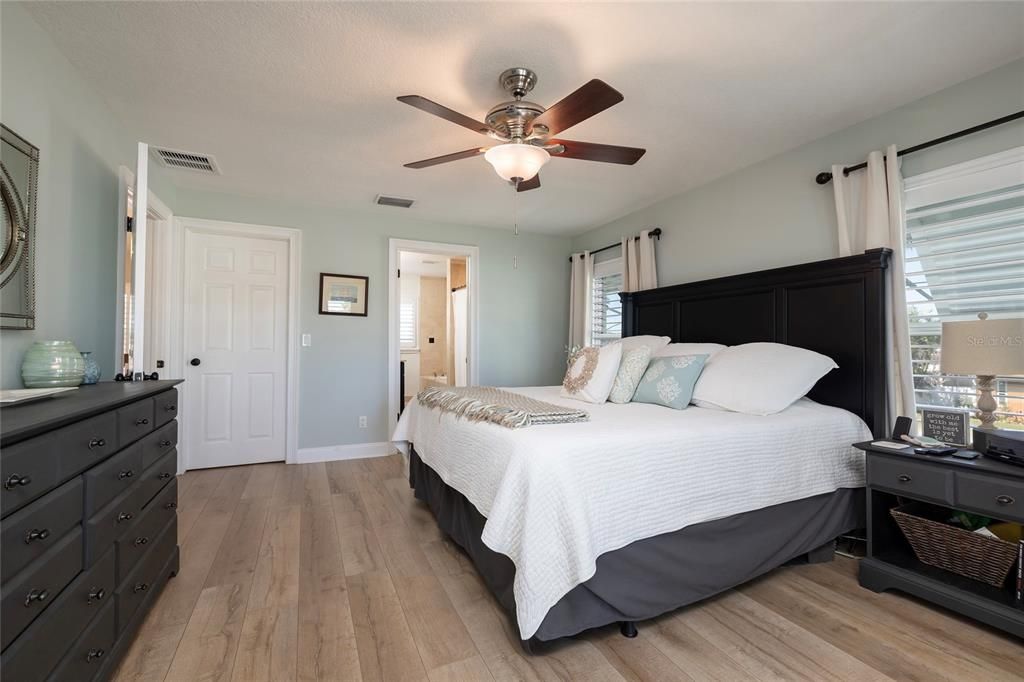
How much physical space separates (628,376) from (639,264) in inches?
67.5

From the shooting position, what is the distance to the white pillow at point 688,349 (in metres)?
2.95

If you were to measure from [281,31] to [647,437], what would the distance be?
2205 mm

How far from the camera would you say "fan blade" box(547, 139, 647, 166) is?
2.09 meters

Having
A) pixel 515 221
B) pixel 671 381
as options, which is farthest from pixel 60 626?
pixel 515 221

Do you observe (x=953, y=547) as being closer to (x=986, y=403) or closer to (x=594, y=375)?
(x=986, y=403)

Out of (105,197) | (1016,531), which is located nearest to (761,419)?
(1016,531)

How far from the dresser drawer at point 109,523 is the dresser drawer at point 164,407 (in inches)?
13.1

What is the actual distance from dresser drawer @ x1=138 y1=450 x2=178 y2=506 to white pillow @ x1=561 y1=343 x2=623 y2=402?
2056 millimetres

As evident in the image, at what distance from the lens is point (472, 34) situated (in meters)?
1.83

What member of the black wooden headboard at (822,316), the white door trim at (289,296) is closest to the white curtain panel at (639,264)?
the black wooden headboard at (822,316)

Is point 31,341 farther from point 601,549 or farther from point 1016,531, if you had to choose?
point 1016,531

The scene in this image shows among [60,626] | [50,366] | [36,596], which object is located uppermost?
[50,366]

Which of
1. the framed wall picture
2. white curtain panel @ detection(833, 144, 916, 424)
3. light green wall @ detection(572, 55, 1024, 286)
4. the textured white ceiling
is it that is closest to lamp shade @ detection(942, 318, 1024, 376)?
white curtain panel @ detection(833, 144, 916, 424)

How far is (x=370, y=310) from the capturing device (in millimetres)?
4367
